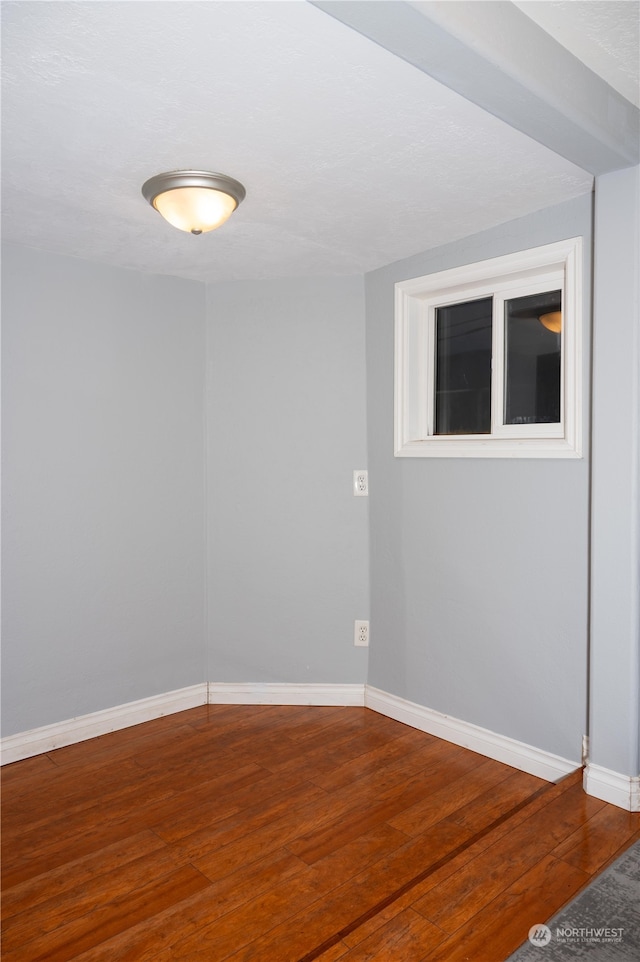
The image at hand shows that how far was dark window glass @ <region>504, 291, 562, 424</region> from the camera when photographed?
2.75m

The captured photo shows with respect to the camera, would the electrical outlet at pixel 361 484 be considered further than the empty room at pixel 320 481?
Yes

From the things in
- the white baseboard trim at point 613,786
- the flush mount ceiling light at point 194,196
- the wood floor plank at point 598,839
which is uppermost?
the flush mount ceiling light at point 194,196

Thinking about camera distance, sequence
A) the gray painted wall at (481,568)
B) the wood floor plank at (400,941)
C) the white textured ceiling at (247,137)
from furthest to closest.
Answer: the gray painted wall at (481,568) → the wood floor plank at (400,941) → the white textured ceiling at (247,137)

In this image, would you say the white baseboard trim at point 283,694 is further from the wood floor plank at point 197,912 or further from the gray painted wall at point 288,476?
the wood floor plank at point 197,912

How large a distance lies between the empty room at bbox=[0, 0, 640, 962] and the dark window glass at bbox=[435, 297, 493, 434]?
19 mm

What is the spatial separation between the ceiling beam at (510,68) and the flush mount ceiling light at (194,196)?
931 millimetres

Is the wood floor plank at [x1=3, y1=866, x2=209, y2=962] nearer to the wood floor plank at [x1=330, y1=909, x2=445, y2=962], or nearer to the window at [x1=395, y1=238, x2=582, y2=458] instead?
the wood floor plank at [x1=330, y1=909, x2=445, y2=962]

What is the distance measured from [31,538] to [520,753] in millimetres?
2358

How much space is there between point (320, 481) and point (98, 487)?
3.73 feet

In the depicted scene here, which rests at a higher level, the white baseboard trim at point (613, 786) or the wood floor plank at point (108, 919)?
the white baseboard trim at point (613, 786)

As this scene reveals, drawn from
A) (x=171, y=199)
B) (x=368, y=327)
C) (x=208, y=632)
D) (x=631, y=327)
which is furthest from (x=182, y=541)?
(x=631, y=327)

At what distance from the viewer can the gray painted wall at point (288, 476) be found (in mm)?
3525

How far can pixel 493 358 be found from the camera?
2998mm

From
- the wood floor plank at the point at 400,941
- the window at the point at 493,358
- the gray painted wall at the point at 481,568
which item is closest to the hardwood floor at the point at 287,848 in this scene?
the wood floor plank at the point at 400,941
